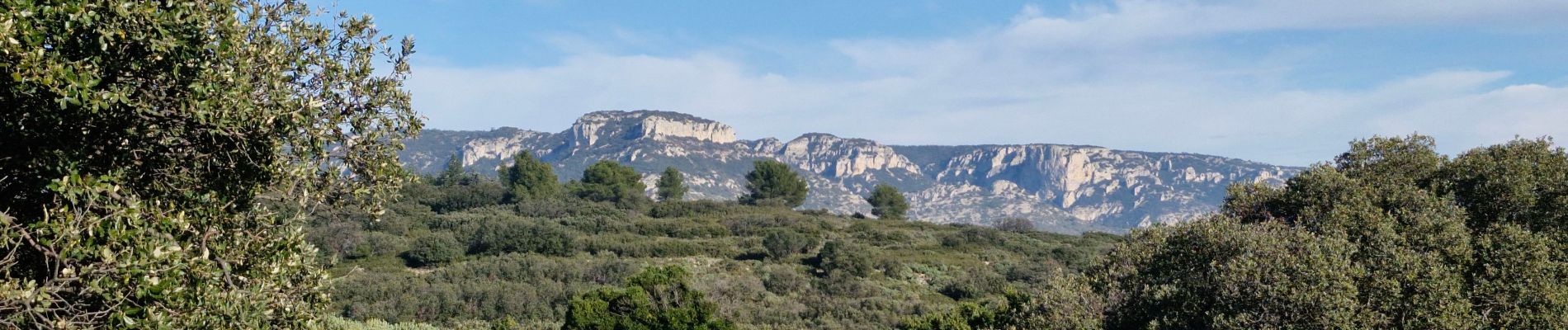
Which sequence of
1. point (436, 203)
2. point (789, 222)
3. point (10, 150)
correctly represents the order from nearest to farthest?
point (10, 150) → point (789, 222) → point (436, 203)

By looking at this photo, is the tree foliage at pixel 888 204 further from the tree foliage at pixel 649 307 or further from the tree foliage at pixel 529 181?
the tree foliage at pixel 649 307

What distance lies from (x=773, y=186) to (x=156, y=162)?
82.6m

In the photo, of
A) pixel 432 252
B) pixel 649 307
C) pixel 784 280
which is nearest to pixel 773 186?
pixel 432 252

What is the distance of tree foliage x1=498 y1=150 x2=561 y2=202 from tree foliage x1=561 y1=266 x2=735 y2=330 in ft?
160

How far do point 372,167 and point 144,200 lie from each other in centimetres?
180

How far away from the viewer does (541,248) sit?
45.4m

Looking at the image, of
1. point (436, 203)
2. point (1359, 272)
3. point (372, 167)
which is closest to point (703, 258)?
point (436, 203)

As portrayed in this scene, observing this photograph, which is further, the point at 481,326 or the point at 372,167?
the point at 481,326

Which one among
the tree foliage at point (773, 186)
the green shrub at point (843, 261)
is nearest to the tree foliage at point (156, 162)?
the green shrub at point (843, 261)

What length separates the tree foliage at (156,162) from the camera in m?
4.92

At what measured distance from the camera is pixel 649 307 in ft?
76.3

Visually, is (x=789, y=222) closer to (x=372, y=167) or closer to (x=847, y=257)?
(x=847, y=257)

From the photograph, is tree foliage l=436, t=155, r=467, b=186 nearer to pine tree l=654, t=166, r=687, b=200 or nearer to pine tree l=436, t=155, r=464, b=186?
pine tree l=436, t=155, r=464, b=186

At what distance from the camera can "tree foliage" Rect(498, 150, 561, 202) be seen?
236 ft
